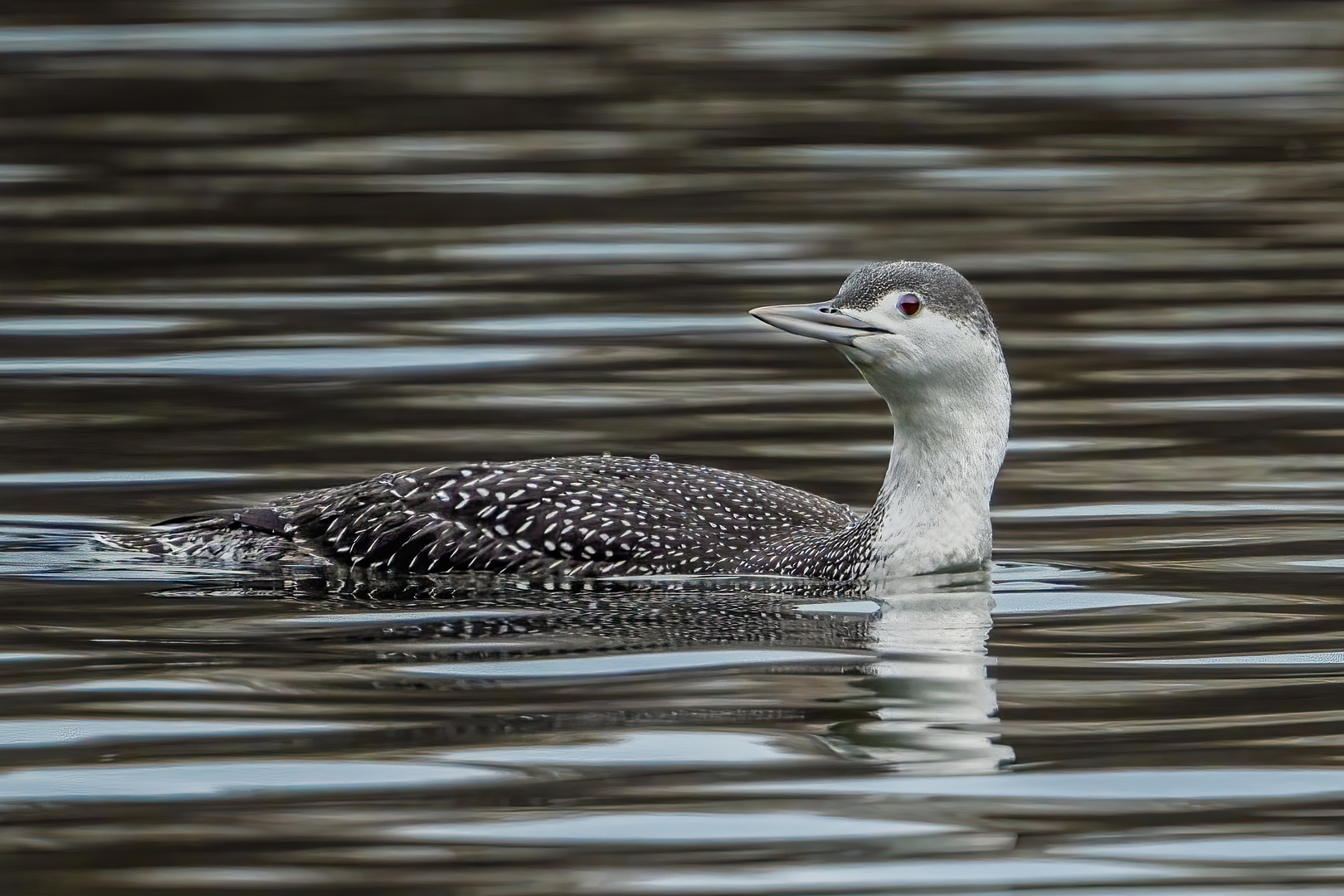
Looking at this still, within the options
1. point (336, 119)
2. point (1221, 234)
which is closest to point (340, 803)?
point (1221, 234)

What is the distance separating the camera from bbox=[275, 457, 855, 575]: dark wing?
8.81 meters

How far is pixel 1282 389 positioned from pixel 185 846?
23.1ft

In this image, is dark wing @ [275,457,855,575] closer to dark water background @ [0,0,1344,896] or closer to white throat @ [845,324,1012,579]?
dark water background @ [0,0,1344,896]

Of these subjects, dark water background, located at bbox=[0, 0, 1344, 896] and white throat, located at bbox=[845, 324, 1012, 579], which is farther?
white throat, located at bbox=[845, 324, 1012, 579]

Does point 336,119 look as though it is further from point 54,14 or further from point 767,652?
point 767,652

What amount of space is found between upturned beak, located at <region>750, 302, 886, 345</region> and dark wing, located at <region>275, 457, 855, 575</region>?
33.9 inches

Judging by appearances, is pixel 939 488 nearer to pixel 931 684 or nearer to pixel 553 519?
pixel 553 519

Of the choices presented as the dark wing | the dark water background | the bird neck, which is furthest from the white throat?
the dark wing

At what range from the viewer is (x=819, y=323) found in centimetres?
833

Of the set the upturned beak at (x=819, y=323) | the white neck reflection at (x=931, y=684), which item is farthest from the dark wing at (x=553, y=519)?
the upturned beak at (x=819, y=323)

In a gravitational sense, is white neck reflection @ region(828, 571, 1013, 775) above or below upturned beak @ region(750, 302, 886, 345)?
below

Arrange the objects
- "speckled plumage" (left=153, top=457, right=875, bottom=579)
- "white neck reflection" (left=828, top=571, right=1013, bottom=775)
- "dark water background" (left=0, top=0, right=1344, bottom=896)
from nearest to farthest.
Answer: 1. "dark water background" (left=0, top=0, right=1344, bottom=896)
2. "white neck reflection" (left=828, top=571, right=1013, bottom=775)
3. "speckled plumage" (left=153, top=457, right=875, bottom=579)

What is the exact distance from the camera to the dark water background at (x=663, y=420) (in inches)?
234

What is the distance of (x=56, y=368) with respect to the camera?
1206 cm
